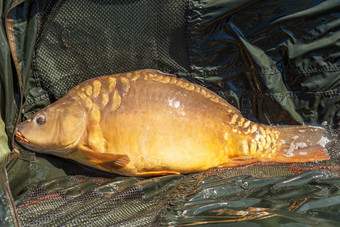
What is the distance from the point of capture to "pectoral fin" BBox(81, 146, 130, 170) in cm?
213

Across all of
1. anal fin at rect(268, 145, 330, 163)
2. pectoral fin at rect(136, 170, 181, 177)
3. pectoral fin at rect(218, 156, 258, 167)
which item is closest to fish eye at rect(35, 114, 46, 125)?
pectoral fin at rect(136, 170, 181, 177)

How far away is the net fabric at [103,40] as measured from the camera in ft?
7.43

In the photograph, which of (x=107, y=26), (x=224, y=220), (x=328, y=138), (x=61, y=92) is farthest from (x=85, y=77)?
(x=328, y=138)

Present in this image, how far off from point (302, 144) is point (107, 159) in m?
1.36

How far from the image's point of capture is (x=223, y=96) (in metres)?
2.64

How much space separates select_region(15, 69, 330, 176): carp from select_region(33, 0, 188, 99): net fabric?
148 millimetres

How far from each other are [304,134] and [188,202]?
1.18 metres

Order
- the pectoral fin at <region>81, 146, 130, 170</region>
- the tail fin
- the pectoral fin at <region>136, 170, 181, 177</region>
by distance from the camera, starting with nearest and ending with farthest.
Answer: the pectoral fin at <region>81, 146, 130, 170</region> → the pectoral fin at <region>136, 170, 181, 177</region> → the tail fin

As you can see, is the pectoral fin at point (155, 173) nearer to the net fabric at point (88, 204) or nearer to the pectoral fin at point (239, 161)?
the net fabric at point (88, 204)

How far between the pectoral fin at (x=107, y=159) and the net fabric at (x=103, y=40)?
20.1 inches

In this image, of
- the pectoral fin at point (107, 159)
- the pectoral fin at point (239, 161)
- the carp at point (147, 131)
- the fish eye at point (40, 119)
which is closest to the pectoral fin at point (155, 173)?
the carp at point (147, 131)

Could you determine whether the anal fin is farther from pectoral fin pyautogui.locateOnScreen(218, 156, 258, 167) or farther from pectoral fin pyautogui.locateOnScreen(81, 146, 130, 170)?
pectoral fin pyautogui.locateOnScreen(81, 146, 130, 170)

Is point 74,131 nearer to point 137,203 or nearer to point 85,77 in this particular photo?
point 85,77

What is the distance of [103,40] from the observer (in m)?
2.38
